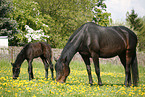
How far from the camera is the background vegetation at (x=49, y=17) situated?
28000 mm

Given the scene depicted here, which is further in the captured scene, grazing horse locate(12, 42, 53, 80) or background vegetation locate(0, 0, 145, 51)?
background vegetation locate(0, 0, 145, 51)

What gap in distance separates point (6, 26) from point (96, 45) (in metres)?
23.5

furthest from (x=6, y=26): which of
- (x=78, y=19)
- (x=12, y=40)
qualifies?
(x=78, y=19)

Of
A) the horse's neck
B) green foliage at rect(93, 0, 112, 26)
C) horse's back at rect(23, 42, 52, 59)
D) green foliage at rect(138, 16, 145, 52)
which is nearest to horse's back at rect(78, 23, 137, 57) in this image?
the horse's neck

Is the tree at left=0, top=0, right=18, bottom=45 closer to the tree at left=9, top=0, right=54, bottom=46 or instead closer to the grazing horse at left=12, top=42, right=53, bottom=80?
the tree at left=9, top=0, right=54, bottom=46

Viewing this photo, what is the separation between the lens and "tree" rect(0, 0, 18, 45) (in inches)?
1091

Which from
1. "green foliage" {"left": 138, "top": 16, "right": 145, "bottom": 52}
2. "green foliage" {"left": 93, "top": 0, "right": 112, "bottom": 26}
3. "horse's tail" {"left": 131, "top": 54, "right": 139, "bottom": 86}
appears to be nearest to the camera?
"horse's tail" {"left": 131, "top": 54, "right": 139, "bottom": 86}

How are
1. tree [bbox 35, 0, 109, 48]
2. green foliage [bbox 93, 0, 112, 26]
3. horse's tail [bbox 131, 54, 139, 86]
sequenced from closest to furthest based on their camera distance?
horse's tail [bbox 131, 54, 139, 86], green foliage [bbox 93, 0, 112, 26], tree [bbox 35, 0, 109, 48]

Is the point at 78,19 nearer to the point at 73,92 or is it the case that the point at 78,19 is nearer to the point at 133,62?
the point at 133,62

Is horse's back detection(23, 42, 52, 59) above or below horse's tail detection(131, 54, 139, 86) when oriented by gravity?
above

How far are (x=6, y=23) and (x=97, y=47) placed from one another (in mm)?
23282

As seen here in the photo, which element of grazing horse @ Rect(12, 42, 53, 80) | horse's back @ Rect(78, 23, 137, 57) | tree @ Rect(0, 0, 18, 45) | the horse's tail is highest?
tree @ Rect(0, 0, 18, 45)

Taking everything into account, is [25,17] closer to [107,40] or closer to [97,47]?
[107,40]

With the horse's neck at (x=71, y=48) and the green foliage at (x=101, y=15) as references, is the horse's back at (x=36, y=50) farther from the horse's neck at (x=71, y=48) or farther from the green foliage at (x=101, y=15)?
the green foliage at (x=101, y=15)
